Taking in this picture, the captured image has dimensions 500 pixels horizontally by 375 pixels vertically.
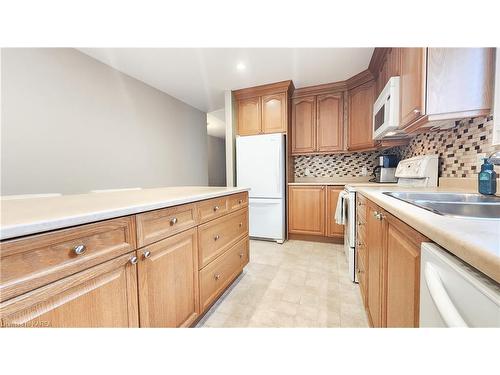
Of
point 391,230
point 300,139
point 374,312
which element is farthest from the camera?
point 300,139

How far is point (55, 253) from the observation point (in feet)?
1.79

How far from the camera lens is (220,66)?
241cm

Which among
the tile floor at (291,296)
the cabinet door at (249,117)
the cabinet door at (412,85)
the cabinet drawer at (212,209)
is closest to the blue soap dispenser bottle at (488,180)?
the cabinet door at (412,85)

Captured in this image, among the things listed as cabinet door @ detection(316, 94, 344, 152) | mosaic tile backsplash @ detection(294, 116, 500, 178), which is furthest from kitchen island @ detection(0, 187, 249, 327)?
cabinet door @ detection(316, 94, 344, 152)

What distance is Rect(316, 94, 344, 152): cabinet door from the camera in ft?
9.43

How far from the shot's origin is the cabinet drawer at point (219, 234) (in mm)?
1241

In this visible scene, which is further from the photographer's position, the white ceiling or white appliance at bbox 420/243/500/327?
the white ceiling

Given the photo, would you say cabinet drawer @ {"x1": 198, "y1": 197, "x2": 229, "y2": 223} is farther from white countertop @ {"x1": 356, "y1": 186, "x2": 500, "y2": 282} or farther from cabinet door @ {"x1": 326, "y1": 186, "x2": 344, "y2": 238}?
cabinet door @ {"x1": 326, "y1": 186, "x2": 344, "y2": 238}

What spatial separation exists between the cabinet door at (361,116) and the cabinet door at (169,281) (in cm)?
256

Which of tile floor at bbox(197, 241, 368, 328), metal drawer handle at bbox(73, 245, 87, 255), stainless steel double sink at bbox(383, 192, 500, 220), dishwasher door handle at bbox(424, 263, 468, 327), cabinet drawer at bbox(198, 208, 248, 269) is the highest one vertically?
stainless steel double sink at bbox(383, 192, 500, 220)

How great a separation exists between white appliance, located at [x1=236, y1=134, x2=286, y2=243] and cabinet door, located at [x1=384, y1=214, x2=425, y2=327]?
1.96m
